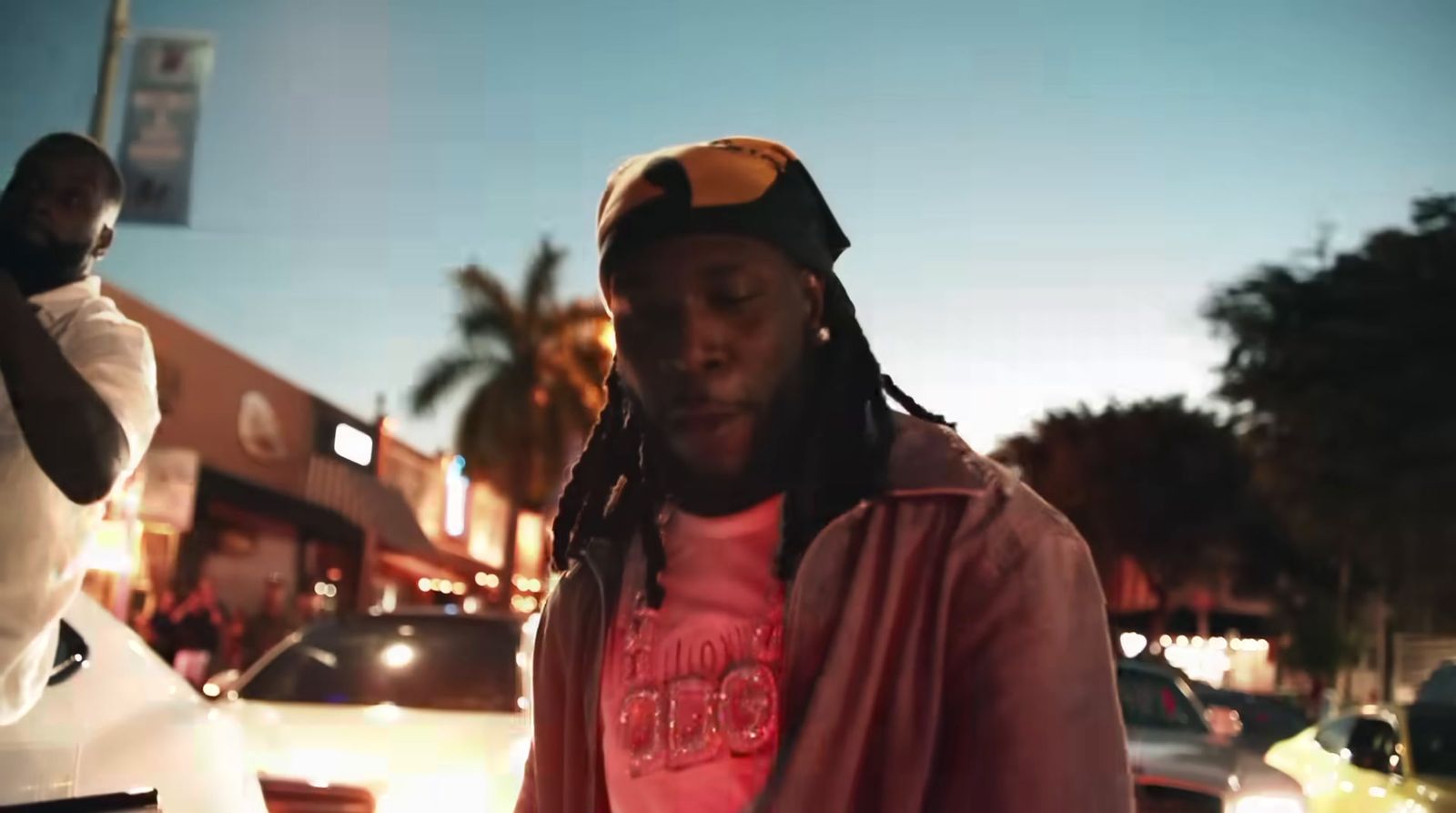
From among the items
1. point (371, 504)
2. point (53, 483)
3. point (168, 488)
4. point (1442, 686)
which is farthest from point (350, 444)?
point (53, 483)

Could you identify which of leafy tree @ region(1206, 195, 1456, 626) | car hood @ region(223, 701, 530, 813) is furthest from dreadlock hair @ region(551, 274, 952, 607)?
leafy tree @ region(1206, 195, 1456, 626)

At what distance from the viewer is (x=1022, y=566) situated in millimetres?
1407

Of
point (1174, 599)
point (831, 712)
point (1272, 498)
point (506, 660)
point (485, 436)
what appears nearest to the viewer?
point (831, 712)

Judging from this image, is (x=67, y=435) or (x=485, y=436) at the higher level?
(x=485, y=436)

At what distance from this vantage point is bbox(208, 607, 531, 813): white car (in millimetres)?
6590

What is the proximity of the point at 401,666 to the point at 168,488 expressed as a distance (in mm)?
5661

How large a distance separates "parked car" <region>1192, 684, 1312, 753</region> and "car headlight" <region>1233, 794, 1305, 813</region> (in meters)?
12.0

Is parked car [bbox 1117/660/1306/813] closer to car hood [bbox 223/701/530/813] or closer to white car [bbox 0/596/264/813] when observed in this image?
car hood [bbox 223/701/530/813]

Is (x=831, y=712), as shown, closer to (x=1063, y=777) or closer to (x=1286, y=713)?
(x=1063, y=777)

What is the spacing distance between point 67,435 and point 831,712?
113cm

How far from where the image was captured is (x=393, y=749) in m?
6.77

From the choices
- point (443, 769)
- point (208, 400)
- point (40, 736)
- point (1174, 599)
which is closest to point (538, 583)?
point (208, 400)

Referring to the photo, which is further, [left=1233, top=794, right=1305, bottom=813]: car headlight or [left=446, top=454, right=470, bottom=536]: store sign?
[left=446, top=454, right=470, bottom=536]: store sign

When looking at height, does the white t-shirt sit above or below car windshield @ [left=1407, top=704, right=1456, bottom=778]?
above
